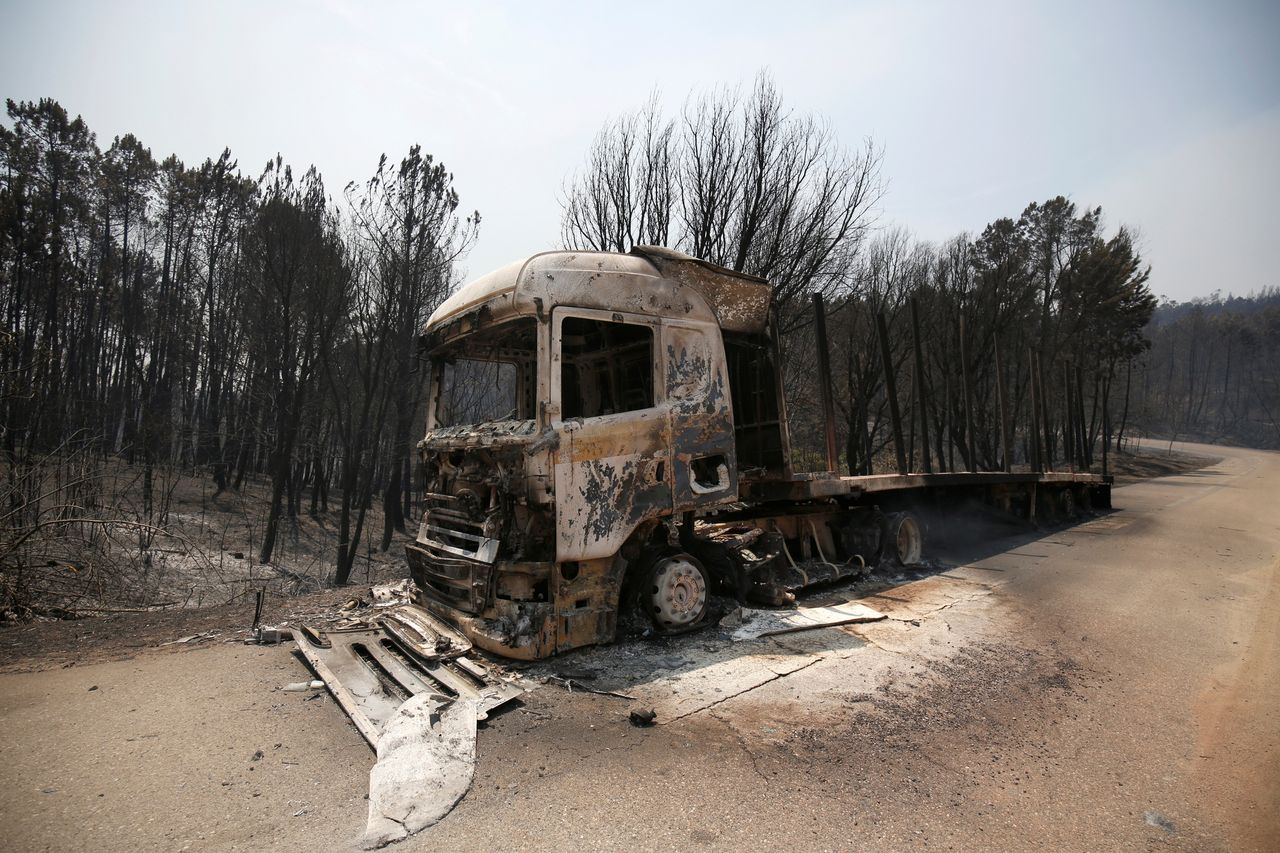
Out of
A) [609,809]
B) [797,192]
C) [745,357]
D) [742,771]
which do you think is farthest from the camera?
[797,192]

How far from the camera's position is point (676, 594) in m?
5.05

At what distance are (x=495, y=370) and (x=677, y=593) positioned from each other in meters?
2.92

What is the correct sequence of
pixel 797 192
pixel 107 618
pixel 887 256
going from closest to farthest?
pixel 107 618 < pixel 797 192 < pixel 887 256

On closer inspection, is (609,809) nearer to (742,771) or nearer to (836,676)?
(742,771)

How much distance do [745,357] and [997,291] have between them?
18997mm

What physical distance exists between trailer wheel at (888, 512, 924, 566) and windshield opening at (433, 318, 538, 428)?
5039 mm

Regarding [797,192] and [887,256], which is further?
[887,256]

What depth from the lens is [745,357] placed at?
256 inches

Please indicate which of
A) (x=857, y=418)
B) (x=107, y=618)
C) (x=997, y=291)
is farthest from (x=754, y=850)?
(x=997, y=291)

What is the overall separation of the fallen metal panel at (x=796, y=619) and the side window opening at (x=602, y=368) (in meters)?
2.17

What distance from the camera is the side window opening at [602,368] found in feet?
18.7

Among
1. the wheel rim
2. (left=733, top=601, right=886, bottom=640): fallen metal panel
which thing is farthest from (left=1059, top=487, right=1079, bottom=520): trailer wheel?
the wheel rim

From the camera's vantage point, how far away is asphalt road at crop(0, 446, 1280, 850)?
2.62 m

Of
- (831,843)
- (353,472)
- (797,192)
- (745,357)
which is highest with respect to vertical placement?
(797,192)
